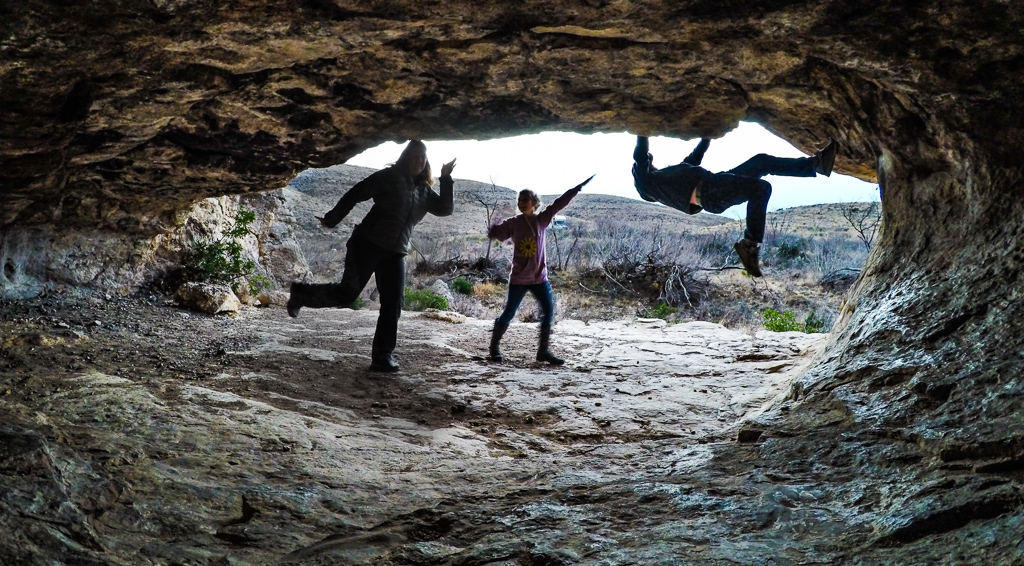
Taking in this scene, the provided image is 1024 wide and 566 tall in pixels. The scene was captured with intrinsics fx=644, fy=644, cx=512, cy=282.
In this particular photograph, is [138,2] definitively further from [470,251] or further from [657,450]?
[470,251]

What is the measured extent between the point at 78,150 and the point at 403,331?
372cm

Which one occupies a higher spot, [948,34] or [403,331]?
[948,34]

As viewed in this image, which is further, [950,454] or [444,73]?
[444,73]

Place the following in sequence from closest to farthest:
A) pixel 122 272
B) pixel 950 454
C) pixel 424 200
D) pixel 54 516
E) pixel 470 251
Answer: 1. pixel 54 516
2. pixel 950 454
3. pixel 424 200
4. pixel 122 272
5. pixel 470 251

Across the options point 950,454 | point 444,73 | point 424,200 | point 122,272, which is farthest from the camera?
point 122,272

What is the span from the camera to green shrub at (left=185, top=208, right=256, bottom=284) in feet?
26.5

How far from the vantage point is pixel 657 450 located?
3281mm

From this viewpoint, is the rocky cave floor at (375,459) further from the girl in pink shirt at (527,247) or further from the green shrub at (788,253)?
the green shrub at (788,253)

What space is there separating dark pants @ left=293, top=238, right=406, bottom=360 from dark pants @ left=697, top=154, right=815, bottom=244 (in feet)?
8.54

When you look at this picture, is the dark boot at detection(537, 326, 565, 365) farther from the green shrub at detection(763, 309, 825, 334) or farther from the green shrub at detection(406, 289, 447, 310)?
the green shrub at detection(406, 289, 447, 310)

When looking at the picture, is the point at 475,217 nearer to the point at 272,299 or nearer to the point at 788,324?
the point at 272,299

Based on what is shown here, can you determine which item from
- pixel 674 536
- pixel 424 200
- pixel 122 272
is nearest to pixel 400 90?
pixel 424 200

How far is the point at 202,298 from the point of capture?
7.20m

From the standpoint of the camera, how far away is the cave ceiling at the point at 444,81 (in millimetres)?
3010
